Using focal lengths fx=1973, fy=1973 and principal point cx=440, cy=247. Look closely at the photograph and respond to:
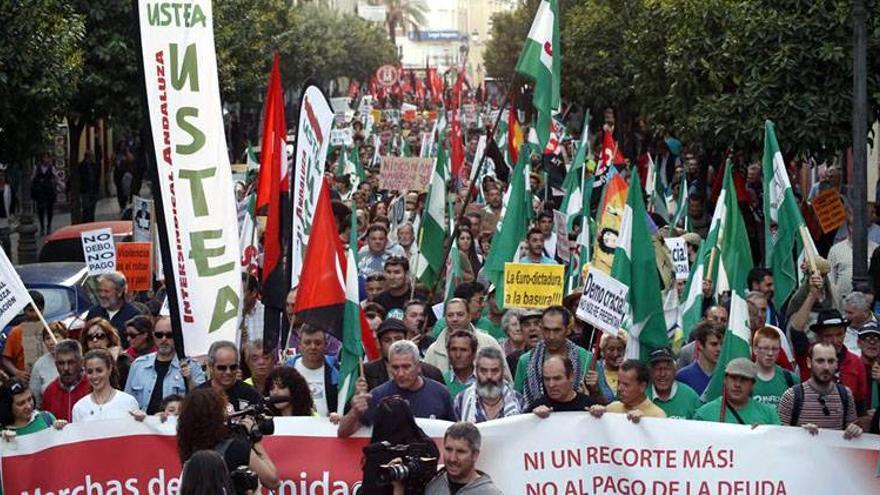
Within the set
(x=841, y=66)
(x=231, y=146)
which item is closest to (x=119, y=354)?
(x=841, y=66)

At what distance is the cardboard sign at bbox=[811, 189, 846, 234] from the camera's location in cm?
1693

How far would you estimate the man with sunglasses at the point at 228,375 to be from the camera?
9.31m

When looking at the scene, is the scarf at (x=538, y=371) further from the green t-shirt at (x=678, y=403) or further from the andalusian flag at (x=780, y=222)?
the andalusian flag at (x=780, y=222)

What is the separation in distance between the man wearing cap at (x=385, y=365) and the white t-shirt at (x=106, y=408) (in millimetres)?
1258

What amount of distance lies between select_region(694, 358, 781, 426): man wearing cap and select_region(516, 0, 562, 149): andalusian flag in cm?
597

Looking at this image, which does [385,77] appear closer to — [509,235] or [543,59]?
[543,59]

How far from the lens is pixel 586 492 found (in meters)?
9.09

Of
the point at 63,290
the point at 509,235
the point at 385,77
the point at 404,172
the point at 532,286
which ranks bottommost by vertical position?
the point at 63,290

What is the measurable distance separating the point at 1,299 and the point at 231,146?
43.1 m

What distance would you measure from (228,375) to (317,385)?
1186mm

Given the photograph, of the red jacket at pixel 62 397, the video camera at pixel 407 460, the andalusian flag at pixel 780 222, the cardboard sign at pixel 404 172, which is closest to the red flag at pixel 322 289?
the red jacket at pixel 62 397

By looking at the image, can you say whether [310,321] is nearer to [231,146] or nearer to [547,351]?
[547,351]

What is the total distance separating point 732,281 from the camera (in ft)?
39.0

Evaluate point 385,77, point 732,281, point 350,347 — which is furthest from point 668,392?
point 385,77
